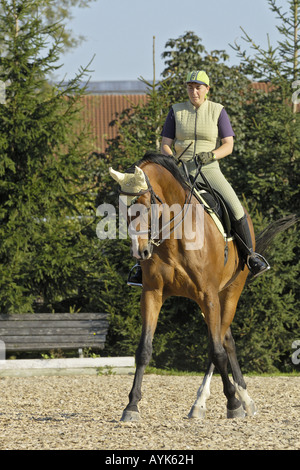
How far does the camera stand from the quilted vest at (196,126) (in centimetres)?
726

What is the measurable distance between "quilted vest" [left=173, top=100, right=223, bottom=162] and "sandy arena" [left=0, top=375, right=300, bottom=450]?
8.59 feet

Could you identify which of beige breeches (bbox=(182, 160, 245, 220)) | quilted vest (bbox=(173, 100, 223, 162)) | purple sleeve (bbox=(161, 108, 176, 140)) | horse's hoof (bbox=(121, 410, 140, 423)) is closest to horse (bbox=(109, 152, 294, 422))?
horse's hoof (bbox=(121, 410, 140, 423))

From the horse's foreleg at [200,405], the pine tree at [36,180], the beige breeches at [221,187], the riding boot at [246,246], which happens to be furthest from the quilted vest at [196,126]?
the pine tree at [36,180]

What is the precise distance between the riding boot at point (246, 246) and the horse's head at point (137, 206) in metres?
1.65

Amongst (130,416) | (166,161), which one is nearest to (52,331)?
(130,416)

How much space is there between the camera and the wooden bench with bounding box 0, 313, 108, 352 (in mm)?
11562

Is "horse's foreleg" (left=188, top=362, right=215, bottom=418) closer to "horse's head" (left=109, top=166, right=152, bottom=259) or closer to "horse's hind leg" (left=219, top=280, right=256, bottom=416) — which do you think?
"horse's hind leg" (left=219, top=280, right=256, bottom=416)

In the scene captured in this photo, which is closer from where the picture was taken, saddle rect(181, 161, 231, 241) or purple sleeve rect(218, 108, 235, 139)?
saddle rect(181, 161, 231, 241)

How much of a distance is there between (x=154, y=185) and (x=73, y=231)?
647 centimetres

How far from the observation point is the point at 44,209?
12297 mm

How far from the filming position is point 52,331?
1169 cm

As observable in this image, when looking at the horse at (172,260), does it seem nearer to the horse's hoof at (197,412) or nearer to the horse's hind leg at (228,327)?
the horse's hoof at (197,412)

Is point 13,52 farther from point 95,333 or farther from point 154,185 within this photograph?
point 154,185
